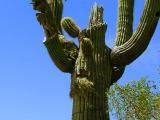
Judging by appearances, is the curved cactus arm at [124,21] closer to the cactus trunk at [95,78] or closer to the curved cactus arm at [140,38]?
the curved cactus arm at [140,38]

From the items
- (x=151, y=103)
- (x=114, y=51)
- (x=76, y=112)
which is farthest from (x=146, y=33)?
(x=76, y=112)

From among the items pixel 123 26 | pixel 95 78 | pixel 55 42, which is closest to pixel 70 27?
pixel 55 42

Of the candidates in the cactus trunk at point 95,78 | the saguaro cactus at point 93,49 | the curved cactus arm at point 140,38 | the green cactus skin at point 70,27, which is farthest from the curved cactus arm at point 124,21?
the green cactus skin at point 70,27

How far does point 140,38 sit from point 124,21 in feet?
2.53

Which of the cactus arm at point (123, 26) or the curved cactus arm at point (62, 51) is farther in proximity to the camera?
the cactus arm at point (123, 26)

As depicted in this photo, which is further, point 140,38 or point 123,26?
point 123,26

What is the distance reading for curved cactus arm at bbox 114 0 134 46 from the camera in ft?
31.5

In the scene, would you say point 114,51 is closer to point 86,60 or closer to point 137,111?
point 86,60

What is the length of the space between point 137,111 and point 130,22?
222 cm

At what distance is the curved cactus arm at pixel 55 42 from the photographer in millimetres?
9031

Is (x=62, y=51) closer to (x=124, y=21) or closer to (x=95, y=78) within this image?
(x=95, y=78)

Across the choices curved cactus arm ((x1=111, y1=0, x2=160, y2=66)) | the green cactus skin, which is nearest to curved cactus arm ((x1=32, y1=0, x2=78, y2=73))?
the green cactus skin

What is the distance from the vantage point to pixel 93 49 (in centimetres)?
925

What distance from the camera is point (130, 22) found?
9.81 meters
